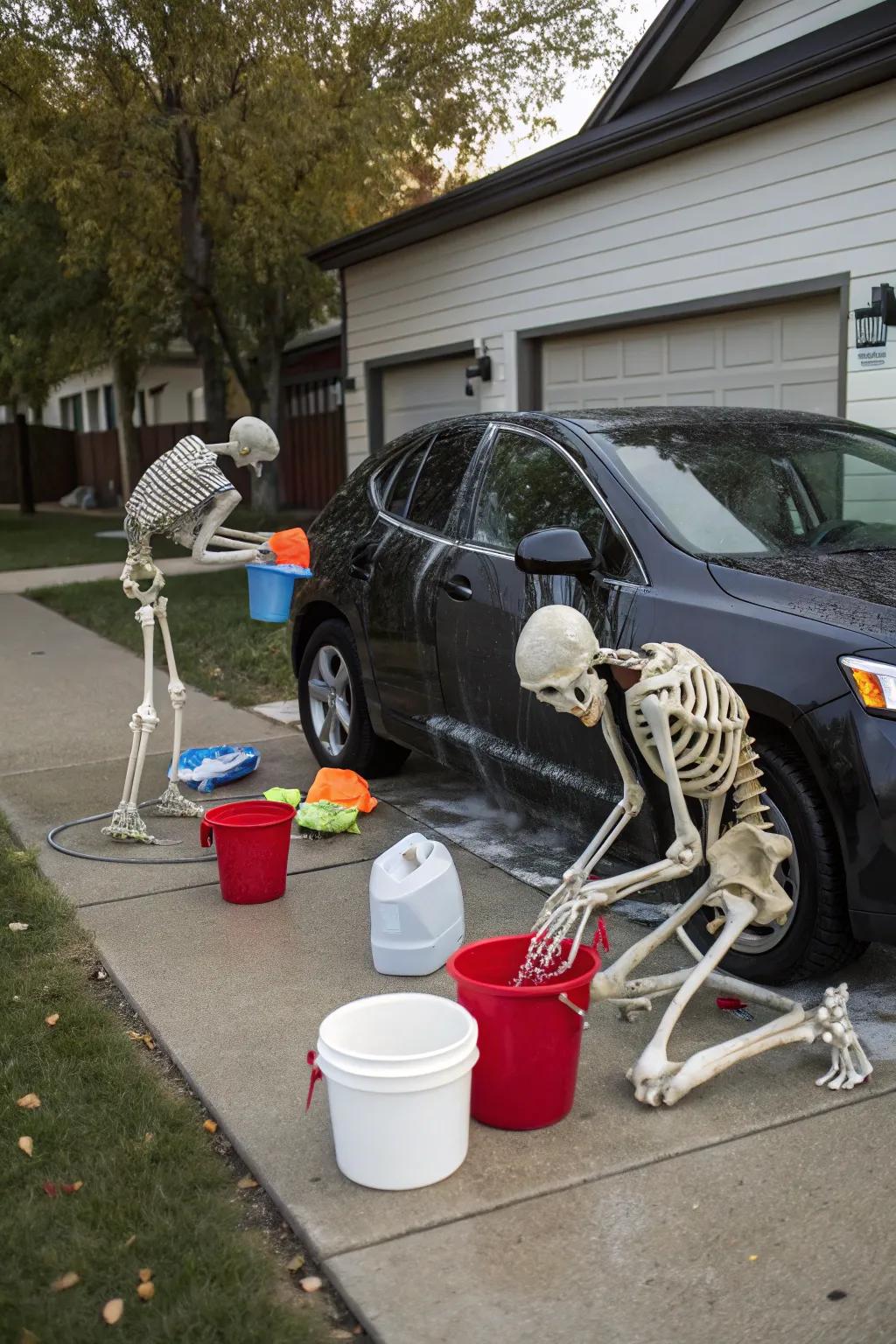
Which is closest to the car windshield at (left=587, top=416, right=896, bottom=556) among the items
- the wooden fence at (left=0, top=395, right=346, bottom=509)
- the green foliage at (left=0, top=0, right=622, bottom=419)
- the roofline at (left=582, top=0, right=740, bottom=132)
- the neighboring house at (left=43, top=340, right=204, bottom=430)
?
the roofline at (left=582, top=0, right=740, bottom=132)

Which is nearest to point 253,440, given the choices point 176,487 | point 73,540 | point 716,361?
point 176,487

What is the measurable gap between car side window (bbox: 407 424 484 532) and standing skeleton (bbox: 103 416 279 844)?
0.67 m

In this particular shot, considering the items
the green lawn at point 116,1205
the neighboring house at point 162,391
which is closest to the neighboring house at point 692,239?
the green lawn at point 116,1205

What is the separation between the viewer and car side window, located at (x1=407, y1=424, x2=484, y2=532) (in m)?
5.46

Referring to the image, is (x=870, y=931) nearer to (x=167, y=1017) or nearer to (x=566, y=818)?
(x=566, y=818)

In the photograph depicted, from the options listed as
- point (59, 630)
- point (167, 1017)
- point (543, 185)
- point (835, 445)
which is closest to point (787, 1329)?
point (167, 1017)

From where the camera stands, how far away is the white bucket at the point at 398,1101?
2.85 metres

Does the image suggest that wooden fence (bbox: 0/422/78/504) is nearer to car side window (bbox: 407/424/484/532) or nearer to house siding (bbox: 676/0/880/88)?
house siding (bbox: 676/0/880/88)

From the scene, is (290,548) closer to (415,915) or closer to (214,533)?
(214,533)

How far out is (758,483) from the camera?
4.58 m

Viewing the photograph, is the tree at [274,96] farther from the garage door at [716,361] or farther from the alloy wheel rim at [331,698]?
the alloy wheel rim at [331,698]

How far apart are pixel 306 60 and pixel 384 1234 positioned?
1335 cm

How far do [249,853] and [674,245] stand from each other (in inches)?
242

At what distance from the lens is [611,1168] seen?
120 inches
